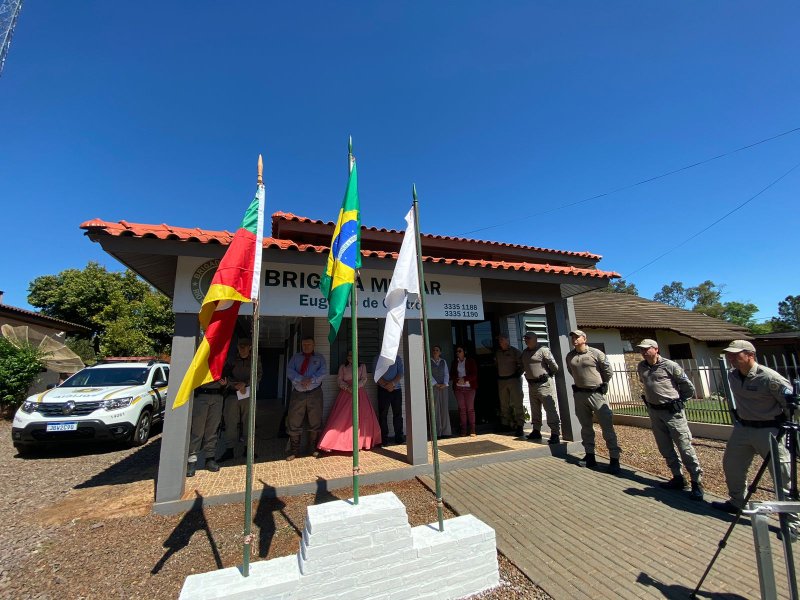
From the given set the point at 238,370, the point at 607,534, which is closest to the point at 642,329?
the point at 607,534

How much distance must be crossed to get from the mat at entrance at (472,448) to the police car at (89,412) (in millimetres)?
4962

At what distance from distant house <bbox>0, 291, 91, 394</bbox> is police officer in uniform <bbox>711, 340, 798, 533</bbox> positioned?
59.8 ft

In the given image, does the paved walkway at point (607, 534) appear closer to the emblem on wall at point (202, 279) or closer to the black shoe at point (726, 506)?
the black shoe at point (726, 506)

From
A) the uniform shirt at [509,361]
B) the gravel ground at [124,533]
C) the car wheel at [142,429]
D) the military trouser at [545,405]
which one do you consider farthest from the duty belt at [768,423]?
the car wheel at [142,429]

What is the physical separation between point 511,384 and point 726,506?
3488mm

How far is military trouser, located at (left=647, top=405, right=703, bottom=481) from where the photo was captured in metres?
4.21

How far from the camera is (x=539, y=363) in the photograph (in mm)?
6258

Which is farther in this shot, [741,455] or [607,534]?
[741,455]

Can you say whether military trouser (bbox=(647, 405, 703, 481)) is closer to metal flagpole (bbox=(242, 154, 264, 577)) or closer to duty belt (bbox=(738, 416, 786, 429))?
duty belt (bbox=(738, 416, 786, 429))

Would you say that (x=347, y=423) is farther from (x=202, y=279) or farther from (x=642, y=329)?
(x=642, y=329)

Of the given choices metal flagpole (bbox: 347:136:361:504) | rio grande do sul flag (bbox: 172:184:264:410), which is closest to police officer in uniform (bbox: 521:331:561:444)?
metal flagpole (bbox: 347:136:361:504)

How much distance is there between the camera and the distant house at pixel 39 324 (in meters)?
12.9

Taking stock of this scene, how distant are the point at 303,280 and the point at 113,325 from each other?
23.6 m

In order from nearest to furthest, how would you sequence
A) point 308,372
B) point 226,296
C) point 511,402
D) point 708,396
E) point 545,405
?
point 226,296, point 308,372, point 545,405, point 511,402, point 708,396
